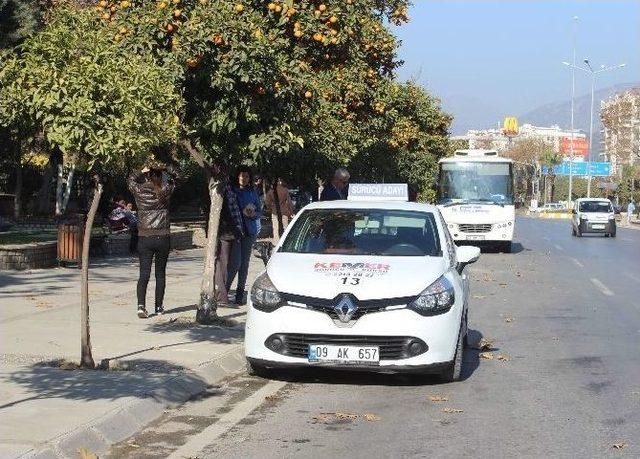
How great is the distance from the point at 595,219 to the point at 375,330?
4128cm

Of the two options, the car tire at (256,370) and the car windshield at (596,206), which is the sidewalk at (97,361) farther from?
the car windshield at (596,206)

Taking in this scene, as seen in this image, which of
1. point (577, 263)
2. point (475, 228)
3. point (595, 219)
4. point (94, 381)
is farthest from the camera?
point (595, 219)

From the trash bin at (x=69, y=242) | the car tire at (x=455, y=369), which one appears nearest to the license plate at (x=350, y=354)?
the car tire at (x=455, y=369)

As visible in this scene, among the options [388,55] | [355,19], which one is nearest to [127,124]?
[355,19]

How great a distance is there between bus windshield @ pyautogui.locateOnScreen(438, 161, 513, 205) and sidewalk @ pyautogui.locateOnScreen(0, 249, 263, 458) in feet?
59.4

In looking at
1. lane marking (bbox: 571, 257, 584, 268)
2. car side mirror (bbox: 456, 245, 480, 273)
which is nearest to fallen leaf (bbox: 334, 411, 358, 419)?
car side mirror (bbox: 456, 245, 480, 273)

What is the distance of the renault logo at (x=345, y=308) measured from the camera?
9297mm

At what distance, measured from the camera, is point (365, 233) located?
1091 cm

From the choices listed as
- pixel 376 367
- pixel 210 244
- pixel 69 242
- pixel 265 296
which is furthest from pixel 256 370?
pixel 69 242

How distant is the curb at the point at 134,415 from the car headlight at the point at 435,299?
1876 mm

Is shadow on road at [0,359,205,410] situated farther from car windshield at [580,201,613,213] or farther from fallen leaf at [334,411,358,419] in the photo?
car windshield at [580,201,613,213]

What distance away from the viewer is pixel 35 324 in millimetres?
12359

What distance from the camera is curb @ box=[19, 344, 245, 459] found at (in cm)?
663

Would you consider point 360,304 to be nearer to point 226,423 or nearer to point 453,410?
point 453,410
